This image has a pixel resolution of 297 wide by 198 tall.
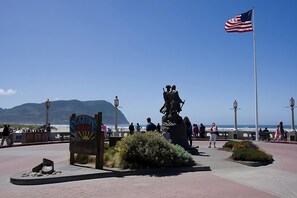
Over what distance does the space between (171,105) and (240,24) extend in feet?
43.9

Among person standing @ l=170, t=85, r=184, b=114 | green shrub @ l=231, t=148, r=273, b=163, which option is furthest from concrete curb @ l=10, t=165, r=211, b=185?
person standing @ l=170, t=85, r=184, b=114

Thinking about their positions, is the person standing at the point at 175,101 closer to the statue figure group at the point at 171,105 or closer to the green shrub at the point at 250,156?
the statue figure group at the point at 171,105

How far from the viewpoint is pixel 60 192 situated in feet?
Result: 29.2

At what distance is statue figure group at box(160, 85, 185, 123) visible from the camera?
19094 millimetres

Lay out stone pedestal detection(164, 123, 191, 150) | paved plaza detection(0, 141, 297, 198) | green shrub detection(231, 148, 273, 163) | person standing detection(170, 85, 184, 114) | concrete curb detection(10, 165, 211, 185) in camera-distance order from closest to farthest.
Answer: paved plaza detection(0, 141, 297, 198) < concrete curb detection(10, 165, 211, 185) < green shrub detection(231, 148, 273, 163) < stone pedestal detection(164, 123, 191, 150) < person standing detection(170, 85, 184, 114)

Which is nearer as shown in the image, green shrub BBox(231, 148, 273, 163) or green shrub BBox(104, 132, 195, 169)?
green shrub BBox(104, 132, 195, 169)

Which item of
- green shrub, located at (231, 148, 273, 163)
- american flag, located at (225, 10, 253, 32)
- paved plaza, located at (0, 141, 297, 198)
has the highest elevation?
american flag, located at (225, 10, 253, 32)

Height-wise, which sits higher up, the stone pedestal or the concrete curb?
the stone pedestal

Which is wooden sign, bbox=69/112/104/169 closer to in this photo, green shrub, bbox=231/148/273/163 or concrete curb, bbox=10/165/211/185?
concrete curb, bbox=10/165/211/185

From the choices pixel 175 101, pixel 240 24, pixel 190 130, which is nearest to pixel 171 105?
pixel 175 101

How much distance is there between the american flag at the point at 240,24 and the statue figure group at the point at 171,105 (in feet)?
37.8

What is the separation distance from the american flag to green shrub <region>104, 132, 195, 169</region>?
18.0 m

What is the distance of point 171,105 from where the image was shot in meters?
19.3

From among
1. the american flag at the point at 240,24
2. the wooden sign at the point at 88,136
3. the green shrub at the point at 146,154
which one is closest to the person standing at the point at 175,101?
the green shrub at the point at 146,154
